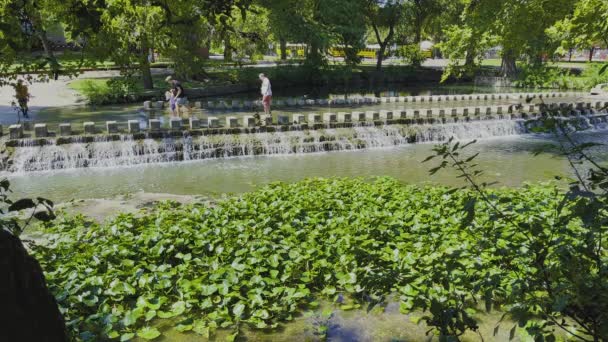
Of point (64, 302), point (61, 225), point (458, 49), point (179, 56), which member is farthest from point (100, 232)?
point (179, 56)

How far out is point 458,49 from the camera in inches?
829

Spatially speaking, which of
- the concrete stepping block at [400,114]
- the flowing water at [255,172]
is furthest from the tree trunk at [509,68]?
the flowing water at [255,172]

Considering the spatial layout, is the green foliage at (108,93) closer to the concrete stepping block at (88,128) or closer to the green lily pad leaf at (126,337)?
the concrete stepping block at (88,128)

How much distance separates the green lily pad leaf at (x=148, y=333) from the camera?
492 cm

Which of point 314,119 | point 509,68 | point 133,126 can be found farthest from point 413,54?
point 133,126

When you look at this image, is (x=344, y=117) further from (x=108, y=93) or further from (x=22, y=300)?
(x=22, y=300)

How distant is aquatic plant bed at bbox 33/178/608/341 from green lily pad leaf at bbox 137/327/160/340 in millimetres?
22

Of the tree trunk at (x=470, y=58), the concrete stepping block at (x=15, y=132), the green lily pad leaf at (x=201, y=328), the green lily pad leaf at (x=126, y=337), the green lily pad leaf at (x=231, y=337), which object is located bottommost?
the green lily pad leaf at (x=231, y=337)

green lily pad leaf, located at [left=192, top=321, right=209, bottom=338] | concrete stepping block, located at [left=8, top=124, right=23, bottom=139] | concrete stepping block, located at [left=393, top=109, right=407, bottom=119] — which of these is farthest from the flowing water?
green lily pad leaf, located at [left=192, top=321, right=209, bottom=338]

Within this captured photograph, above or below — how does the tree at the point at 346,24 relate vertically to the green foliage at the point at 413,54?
above

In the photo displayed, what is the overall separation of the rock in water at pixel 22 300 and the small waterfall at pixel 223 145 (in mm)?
13107

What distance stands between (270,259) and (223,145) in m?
11.0

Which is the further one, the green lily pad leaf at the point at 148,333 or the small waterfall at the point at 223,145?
the small waterfall at the point at 223,145

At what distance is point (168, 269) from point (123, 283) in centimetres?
69
